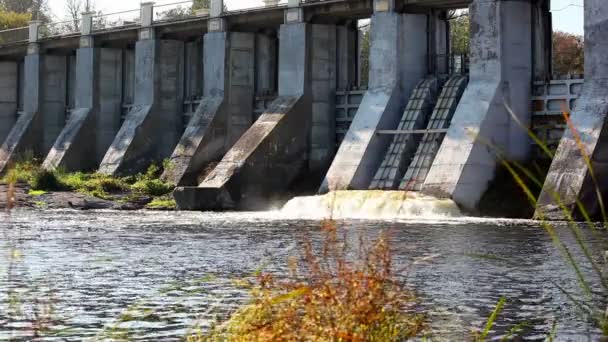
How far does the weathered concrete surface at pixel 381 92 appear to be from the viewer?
3250 centimetres

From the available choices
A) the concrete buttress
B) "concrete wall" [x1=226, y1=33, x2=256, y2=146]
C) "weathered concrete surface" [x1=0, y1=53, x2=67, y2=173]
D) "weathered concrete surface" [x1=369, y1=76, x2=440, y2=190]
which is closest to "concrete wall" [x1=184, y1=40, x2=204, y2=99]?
"concrete wall" [x1=226, y1=33, x2=256, y2=146]

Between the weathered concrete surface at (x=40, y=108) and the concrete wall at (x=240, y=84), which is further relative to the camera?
the weathered concrete surface at (x=40, y=108)

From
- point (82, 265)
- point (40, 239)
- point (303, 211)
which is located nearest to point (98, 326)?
point (82, 265)

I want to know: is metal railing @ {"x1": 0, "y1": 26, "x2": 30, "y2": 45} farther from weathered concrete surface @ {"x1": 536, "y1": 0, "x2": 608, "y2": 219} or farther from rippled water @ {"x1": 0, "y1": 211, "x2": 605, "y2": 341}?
weathered concrete surface @ {"x1": 536, "y1": 0, "x2": 608, "y2": 219}

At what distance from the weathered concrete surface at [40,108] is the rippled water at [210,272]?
73.3 ft

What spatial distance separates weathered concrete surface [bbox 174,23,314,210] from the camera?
1308 inches

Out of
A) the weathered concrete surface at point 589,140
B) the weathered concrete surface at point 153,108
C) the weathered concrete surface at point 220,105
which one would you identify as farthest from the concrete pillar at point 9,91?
the weathered concrete surface at point 589,140

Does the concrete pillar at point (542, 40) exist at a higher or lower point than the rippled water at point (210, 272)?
higher

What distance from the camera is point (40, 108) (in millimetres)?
49406

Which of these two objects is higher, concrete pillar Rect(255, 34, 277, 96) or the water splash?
concrete pillar Rect(255, 34, 277, 96)

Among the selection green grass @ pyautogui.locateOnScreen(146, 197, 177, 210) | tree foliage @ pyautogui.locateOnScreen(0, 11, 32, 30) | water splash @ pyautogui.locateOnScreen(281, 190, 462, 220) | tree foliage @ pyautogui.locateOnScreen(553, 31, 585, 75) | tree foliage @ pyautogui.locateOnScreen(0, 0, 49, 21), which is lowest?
green grass @ pyautogui.locateOnScreen(146, 197, 177, 210)

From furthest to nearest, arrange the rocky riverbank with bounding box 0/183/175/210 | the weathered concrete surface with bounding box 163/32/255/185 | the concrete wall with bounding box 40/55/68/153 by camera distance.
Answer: the concrete wall with bounding box 40/55/68/153
the weathered concrete surface with bounding box 163/32/255/185
the rocky riverbank with bounding box 0/183/175/210

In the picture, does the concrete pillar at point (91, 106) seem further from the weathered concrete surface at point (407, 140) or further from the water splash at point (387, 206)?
the water splash at point (387, 206)

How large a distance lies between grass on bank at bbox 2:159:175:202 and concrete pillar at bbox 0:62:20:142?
12.0 meters
